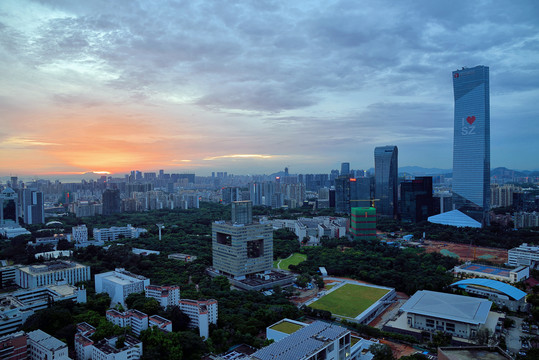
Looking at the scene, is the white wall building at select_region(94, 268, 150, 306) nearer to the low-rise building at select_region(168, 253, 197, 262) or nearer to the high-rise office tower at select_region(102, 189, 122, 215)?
the low-rise building at select_region(168, 253, 197, 262)

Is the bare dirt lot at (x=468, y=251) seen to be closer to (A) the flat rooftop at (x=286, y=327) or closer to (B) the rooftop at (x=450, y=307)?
(B) the rooftop at (x=450, y=307)

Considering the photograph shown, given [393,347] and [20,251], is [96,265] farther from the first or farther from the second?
[393,347]

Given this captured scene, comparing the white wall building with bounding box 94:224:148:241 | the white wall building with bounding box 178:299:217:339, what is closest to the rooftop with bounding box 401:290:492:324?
the white wall building with bounding box 178:299:217:339

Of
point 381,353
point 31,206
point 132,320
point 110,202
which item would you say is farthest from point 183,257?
point 110,202

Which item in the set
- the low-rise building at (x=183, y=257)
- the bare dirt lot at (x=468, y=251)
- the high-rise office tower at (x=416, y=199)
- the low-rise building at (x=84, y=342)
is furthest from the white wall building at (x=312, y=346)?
the high-rise office tower at (x=416, y=199)

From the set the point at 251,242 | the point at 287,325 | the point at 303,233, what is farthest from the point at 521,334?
the point at 303,233
